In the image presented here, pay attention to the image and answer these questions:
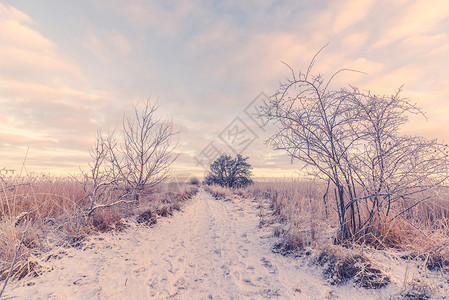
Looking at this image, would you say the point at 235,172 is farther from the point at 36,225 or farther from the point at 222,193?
the point at 36,225

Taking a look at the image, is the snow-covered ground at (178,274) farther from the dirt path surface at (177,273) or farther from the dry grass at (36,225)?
the dry grass at (36,225)

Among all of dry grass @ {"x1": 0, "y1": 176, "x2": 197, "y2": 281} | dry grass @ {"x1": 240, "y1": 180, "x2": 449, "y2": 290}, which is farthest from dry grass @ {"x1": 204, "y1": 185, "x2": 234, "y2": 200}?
dry grass @ {"x1": 240, "y1": 180, "x2": 449, "y2": 290}

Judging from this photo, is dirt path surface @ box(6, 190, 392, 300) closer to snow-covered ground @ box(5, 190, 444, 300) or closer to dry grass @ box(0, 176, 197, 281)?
snow-covered ground @ box(5, 190, 444, 300)

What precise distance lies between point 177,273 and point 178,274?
0.04 m

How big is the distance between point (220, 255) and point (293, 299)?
6.22 feet

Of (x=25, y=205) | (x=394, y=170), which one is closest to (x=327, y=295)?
(x=394, y=170)

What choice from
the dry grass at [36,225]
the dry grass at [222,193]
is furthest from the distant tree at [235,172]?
the dry grass at [36,225]

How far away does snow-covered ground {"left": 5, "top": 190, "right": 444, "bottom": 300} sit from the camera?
2672mm

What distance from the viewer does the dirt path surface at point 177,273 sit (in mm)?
2688

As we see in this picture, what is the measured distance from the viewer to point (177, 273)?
3404 mm

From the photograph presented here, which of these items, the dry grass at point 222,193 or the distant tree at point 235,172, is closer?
the dry grass at point 222,193

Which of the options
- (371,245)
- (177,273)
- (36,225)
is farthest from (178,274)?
(371,245)

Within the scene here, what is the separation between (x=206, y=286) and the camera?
119 inches

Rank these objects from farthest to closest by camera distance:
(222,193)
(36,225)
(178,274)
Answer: (222,193)
(36,225)
(178,274)
